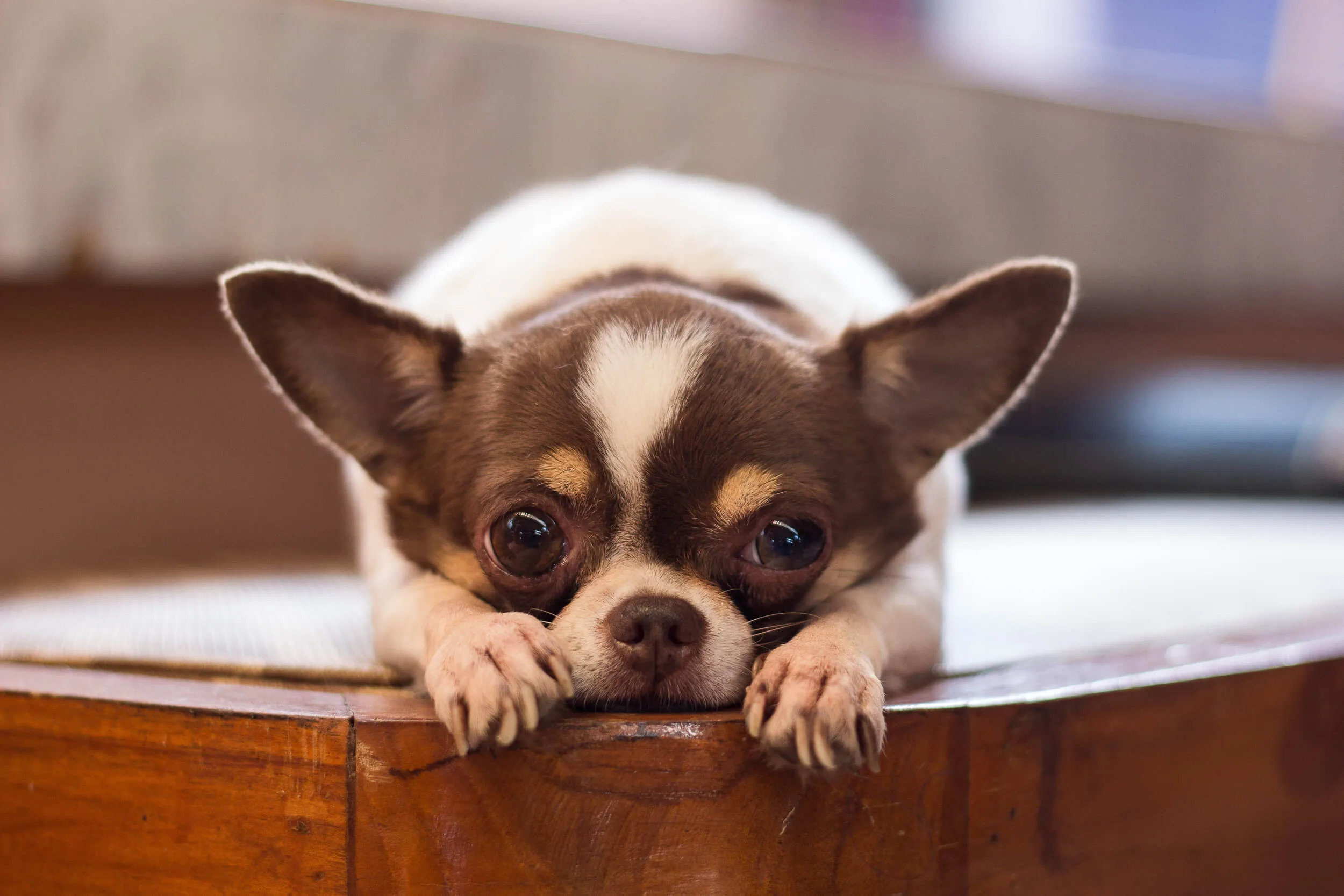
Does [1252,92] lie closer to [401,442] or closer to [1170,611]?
[1170,611]

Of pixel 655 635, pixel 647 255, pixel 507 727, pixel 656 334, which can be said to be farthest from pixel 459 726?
pixel 647 255

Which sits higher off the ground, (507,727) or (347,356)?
(347,356)

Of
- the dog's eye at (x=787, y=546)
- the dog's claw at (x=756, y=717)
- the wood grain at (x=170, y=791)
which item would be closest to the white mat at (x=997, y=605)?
the wood grain at (x=170, y=791)

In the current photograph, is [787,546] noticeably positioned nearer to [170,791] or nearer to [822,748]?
Answer: [822,748]

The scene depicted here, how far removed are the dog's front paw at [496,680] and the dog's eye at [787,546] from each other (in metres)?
0.40

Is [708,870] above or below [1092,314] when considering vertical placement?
below

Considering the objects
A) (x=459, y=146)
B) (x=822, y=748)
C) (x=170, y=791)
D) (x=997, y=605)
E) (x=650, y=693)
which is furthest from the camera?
(x=459, y=146)

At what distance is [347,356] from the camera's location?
7.27ft

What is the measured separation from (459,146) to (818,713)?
10.5 feet

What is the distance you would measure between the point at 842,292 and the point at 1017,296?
781mm

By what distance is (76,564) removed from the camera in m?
4.33

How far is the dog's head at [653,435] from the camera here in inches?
75.0

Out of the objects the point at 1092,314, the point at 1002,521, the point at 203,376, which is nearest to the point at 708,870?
the point at 1002,521

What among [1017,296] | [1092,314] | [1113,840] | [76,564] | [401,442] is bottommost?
[1113,840]
